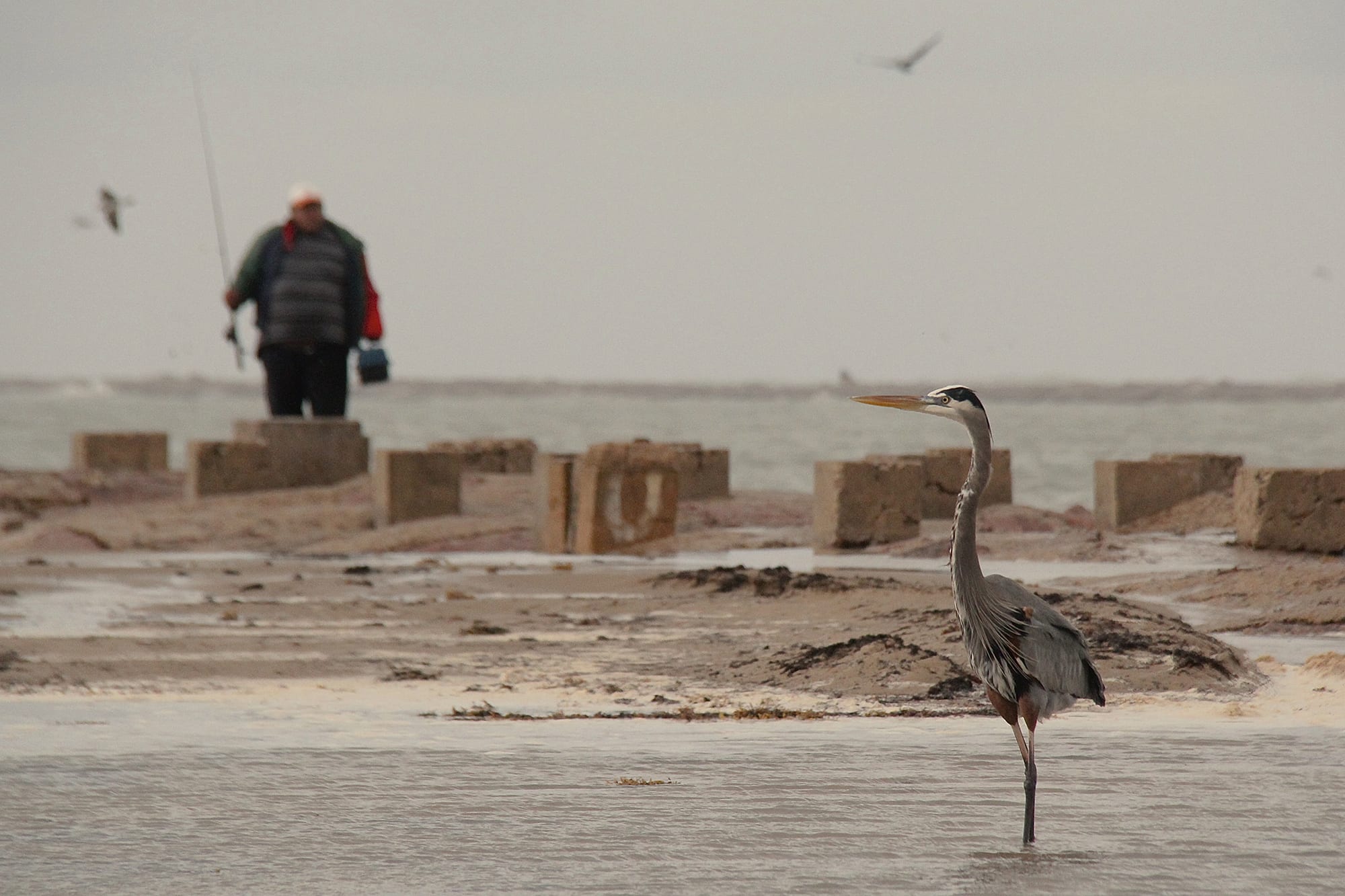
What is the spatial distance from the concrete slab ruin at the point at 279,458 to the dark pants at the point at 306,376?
0.20 m

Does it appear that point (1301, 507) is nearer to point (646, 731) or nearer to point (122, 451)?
point (646, 731)

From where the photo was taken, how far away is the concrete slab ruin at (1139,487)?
1906cm

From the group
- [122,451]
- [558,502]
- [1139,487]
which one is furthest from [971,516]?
[122,451]

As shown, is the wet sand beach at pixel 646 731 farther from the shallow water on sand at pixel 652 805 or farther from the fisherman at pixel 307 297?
the fisherman at pixel 307 297

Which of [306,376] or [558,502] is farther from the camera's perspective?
[306,376]

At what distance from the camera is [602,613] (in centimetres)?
1241

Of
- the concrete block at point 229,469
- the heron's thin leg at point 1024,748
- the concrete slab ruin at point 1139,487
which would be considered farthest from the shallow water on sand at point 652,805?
the concrete block at point 229,469

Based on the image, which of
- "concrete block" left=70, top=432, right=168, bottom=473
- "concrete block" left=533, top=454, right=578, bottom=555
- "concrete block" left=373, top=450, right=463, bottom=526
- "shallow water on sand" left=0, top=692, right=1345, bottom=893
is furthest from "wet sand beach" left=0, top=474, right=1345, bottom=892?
"concrete block" left=70, top=432, right=168, bottom=473

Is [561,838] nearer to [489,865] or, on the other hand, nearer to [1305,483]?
[489,865]

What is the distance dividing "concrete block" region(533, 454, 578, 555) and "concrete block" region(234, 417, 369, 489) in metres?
4.42

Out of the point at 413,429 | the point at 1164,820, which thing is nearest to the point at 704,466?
the point at 1164,820

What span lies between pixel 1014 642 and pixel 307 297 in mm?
15397

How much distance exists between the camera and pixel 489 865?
5594 millimetres

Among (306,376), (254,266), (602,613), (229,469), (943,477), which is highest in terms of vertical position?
(254,266)
